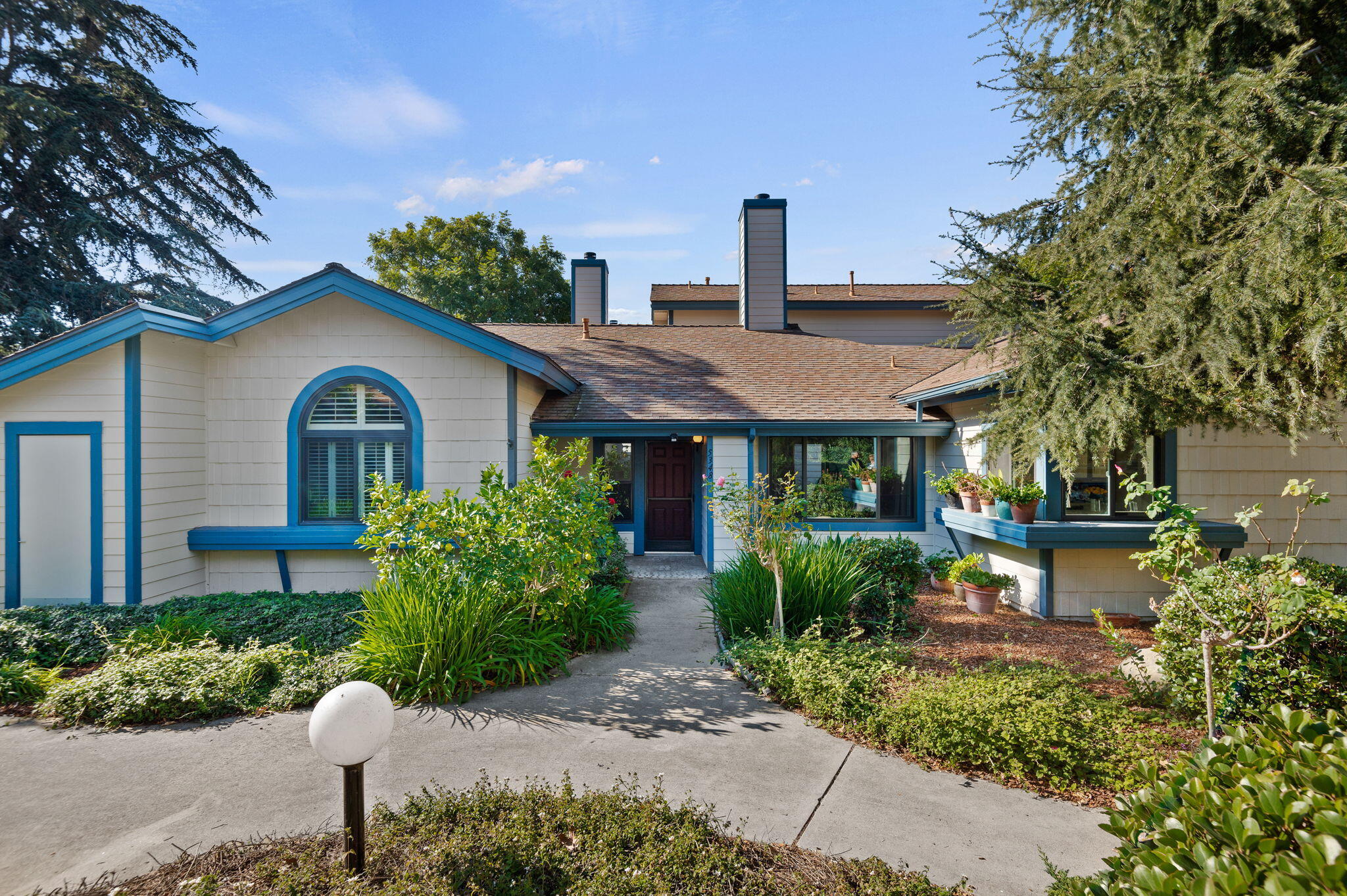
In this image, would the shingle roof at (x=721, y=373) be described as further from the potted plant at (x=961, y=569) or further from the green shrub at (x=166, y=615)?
the green shrub at (x=166, y=615)

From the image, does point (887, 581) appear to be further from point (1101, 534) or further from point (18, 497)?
point (18, 497)

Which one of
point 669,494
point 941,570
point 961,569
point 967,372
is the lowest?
point 941,570

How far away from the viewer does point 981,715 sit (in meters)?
4.03

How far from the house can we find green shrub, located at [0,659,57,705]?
1.99 meters

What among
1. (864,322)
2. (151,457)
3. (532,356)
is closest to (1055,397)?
(532,356)

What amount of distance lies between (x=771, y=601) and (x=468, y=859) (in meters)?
4.16

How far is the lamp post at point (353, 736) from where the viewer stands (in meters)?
2.65

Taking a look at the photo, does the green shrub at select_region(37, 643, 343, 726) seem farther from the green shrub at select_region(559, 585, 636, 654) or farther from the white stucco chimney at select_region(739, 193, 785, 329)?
A: the white stucco chimney at select_region(739, 193, 785, 329)

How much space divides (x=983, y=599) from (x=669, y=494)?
229 inches

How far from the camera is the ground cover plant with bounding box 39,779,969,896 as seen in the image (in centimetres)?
268

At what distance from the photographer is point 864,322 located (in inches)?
707

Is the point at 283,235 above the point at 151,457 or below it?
above

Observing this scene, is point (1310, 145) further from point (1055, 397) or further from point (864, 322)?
point (864, 322)

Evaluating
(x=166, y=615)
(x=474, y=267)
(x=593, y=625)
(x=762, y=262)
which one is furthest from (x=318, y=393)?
(x=474, y=267)
